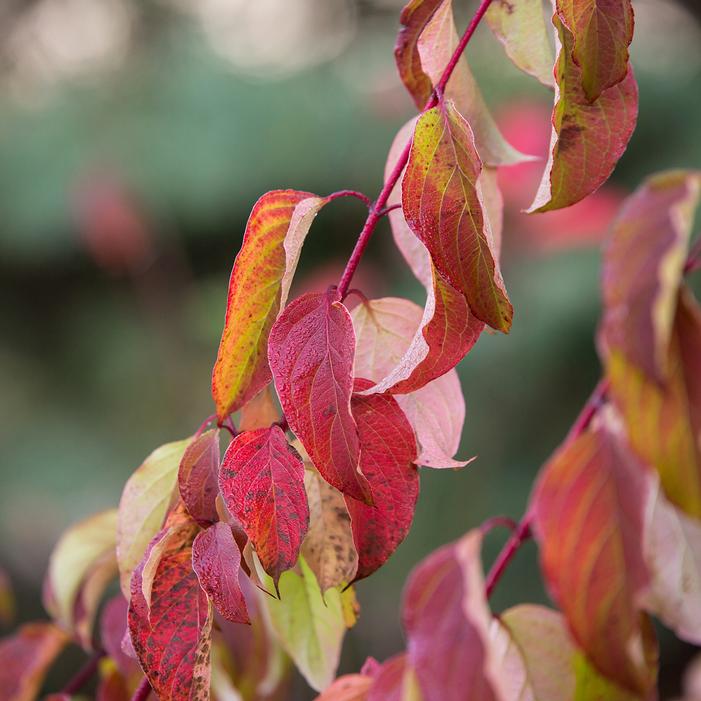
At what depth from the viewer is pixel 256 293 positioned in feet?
1.08

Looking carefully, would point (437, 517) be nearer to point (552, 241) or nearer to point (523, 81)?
point (552, 241)

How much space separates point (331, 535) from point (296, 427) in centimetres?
8

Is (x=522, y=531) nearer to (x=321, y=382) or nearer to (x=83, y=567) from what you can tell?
(x=321, y=382)

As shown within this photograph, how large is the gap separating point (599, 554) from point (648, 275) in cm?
7

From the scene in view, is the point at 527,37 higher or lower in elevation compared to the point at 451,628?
higher

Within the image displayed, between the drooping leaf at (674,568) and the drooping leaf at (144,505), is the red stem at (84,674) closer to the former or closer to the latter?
the drooping leaf at (144,505)

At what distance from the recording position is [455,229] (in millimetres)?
282

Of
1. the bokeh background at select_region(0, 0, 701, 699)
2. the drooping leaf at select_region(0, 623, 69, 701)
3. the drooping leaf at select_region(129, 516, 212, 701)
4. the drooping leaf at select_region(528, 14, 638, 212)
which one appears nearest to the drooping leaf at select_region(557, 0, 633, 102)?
the drooping leaf at select_region(528, 14, 638, 212)

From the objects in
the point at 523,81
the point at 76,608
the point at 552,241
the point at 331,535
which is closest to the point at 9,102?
the point at 523,81

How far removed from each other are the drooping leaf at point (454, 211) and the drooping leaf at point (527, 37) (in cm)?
10

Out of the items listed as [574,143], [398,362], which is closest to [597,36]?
[574,143]

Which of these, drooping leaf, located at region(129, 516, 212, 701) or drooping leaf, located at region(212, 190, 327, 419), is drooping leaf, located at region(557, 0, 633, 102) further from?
drooping leaf, located at region(129, 516, 212, 701)

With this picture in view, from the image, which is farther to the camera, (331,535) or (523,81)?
(523,81)

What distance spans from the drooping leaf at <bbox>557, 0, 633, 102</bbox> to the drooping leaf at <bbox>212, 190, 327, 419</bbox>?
107 millimetres
